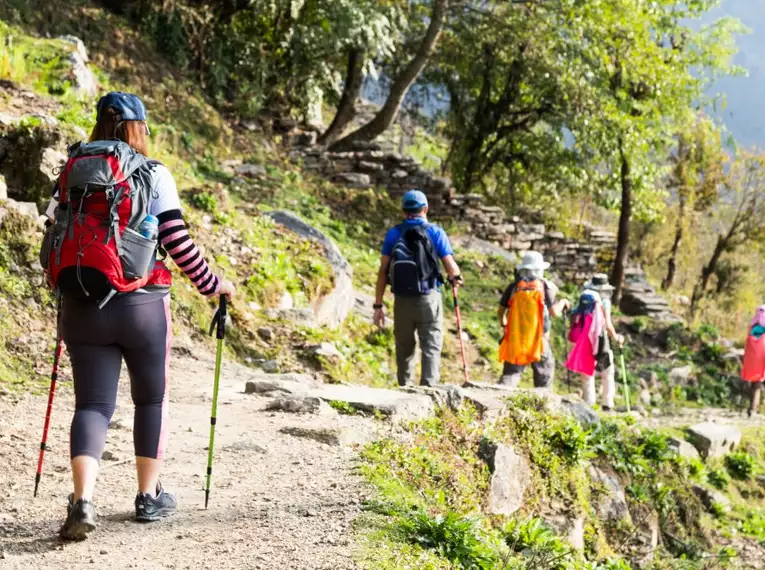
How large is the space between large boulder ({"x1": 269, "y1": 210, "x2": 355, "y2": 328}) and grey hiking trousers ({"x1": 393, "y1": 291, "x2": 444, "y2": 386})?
2.29 meters

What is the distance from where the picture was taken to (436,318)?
776 centimetres

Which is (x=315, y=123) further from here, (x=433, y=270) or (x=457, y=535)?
(x=457, y=535)

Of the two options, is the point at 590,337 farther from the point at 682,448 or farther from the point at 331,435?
the point at 331,435

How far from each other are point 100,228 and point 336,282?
7495 millimetres

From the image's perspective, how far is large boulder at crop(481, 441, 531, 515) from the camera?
611 centimetres

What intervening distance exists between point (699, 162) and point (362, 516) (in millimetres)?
26517

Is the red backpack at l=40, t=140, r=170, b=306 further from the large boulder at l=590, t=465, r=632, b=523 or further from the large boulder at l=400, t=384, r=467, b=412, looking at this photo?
the large boulder at l=590, t=465, r=632, b=523

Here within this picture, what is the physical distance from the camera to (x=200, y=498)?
436cm

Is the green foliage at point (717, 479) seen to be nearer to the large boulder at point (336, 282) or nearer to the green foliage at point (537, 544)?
the large boulder at point (336, 282)

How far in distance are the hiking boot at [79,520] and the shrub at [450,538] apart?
138 centimetres

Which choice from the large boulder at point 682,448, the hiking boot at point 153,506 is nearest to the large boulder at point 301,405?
the hiking boot at point 153,506

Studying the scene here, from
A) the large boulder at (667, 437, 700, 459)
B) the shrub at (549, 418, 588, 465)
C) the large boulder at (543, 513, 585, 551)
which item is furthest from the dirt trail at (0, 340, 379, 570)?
the large boulder at (667, 437, 700, 459)

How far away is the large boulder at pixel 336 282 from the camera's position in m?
10.5

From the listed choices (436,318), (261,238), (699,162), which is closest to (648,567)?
(436,318)
